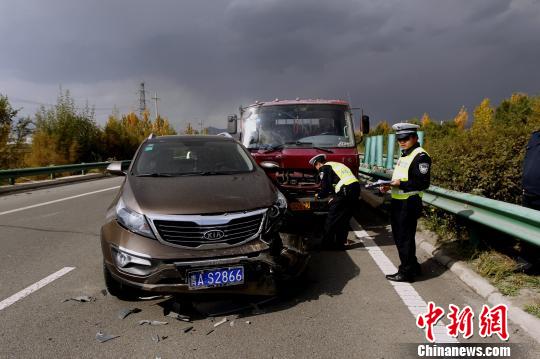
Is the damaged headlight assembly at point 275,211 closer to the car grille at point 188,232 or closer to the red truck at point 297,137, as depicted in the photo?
the car grille at point 188,232

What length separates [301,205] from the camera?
22.2ft

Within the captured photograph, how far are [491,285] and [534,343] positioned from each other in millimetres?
1028

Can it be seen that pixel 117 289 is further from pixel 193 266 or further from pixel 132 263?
pixel 193 266

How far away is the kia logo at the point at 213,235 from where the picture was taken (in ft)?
12.3

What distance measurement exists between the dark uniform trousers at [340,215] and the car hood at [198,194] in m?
1.64

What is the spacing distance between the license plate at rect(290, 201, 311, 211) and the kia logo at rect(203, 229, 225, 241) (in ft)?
10.1

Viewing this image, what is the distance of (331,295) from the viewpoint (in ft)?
14.2

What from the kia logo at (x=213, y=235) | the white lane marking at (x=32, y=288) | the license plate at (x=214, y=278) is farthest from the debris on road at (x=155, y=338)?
the white lane marking at (x=32, y=288)

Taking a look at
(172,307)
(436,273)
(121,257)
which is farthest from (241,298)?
(436,273)

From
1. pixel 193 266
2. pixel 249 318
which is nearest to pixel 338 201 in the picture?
pixel 249 318

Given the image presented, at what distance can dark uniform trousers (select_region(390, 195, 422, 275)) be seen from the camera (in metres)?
4.77

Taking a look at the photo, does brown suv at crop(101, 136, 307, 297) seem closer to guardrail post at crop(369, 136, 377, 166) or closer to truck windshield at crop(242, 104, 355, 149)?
truck windshield at crop(242, 104, 355, 149)

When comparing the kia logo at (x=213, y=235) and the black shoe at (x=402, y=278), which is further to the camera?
the black shoe at (x=402, y=278)

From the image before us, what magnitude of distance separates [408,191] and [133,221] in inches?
117
